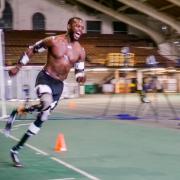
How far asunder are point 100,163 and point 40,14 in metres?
36.7

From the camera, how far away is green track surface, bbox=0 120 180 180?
213 inches

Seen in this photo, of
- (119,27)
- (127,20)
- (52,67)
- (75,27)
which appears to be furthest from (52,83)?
(119,27)

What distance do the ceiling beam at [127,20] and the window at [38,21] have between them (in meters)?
4.23

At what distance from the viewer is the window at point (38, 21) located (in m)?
41.7

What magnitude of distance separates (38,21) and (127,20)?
339 inches

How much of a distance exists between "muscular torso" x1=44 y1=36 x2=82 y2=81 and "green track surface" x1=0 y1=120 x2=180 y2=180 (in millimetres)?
1279

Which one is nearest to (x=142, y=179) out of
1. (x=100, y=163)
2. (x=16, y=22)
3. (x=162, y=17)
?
(x=100, y=163)

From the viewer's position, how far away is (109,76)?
45000mm

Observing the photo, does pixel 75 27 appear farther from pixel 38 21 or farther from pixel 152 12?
pixel 38 21

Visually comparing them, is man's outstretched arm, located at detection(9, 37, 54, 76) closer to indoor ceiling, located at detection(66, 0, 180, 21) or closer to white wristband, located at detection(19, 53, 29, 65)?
white wristband, located at detection(19, 53, 29, 65)

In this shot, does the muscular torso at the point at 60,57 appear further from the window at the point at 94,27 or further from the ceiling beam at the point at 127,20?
the window at the point at 94,27

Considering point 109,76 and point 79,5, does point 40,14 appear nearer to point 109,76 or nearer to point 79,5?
point 79,5

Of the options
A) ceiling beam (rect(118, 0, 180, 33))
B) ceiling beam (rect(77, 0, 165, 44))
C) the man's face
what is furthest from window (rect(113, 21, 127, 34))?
the man's face

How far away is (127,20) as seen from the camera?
42.4 m
